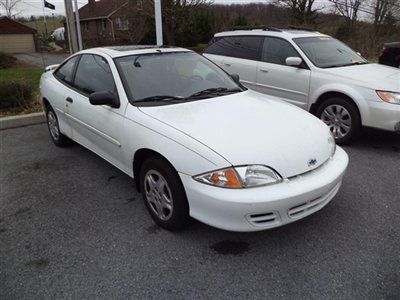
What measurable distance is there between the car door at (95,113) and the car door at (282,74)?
117 inches

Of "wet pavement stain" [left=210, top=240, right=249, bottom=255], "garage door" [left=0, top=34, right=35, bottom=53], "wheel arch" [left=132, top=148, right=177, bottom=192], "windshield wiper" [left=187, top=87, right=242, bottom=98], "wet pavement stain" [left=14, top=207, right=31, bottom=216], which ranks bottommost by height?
"garage door" [left=0, top=34, right=35, bottom=53]

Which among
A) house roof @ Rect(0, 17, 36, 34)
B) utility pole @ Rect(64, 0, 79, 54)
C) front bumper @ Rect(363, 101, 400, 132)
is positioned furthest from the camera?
house roof @ Rect(0, 17, 36, 34)

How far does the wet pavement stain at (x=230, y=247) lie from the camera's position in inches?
110

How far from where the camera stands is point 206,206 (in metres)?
2.58

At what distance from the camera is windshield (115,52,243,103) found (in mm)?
3457

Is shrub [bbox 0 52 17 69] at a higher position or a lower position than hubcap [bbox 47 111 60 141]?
lower

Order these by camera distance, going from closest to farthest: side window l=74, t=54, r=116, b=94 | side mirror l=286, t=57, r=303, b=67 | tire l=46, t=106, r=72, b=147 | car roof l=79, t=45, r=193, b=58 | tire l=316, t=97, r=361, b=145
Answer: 1. side window l=74, t=54, r=116, b=94
2. car roof l=79, t=45, r=193, b=58
3. tire l=316, t=97, r=361, b=145
4. tire l=46, t=106, r=72, b=147
5. side mirror l=286, t=57, r=303, b=67

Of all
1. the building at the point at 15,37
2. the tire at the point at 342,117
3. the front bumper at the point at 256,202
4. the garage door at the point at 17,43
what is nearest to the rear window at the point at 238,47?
the tire at the point at 342,117

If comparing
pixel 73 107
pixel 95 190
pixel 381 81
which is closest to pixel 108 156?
pixel 95 190

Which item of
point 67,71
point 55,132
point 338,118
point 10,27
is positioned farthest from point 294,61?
point 10,27

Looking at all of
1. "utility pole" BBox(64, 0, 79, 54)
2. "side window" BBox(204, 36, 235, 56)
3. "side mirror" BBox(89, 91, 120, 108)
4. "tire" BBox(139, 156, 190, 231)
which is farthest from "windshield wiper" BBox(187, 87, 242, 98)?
"utility pole" BBox(64, 0, 79, 54)

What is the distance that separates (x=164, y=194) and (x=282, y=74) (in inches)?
141

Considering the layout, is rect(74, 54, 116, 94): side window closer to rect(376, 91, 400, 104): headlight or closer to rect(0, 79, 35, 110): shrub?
rect(0, 79, 35, 110): shrub

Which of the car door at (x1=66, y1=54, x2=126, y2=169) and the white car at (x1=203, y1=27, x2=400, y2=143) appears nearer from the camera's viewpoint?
the car door at (x1=66, y1=54, x2=126, y2=169)
